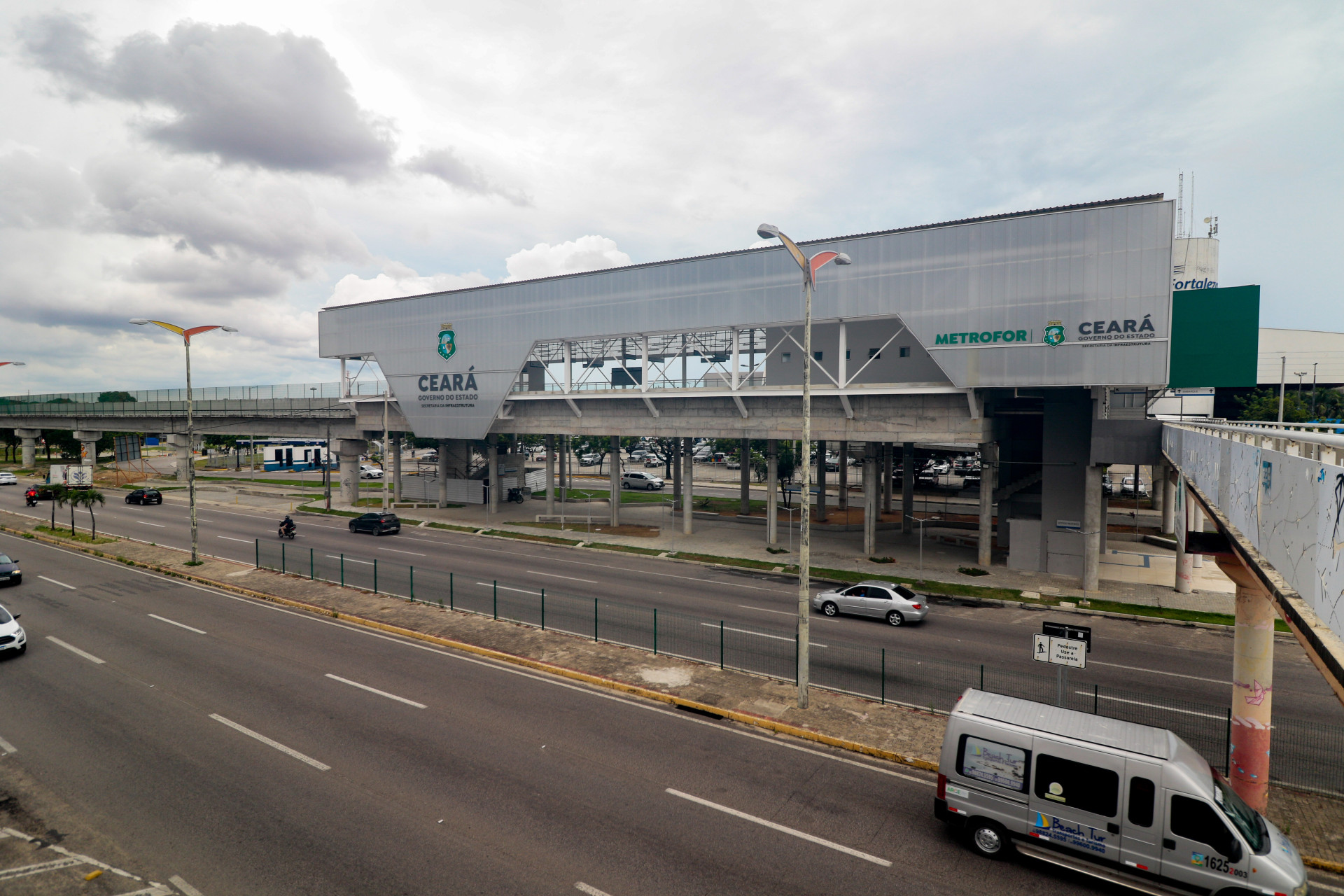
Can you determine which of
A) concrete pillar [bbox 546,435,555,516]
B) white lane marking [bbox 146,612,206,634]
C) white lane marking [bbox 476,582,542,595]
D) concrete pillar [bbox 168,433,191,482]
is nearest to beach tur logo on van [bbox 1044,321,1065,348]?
white lane marking [bbox 476,582,542,595]

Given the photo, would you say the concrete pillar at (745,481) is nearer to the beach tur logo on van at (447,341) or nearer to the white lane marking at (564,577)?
the beach tur logo on van at (447,341)

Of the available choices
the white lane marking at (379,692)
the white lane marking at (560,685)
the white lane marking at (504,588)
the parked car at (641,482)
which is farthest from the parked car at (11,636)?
the parked car at (641,482)

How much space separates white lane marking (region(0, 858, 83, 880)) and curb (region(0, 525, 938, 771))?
34.1 ft

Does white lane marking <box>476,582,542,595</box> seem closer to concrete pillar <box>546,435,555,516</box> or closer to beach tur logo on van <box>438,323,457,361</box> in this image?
concrete pillar <box>546,435,555,516</box>

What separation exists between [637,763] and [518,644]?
867cm

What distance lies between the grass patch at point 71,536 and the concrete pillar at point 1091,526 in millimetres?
54139

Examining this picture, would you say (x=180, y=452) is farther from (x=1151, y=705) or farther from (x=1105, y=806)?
(x=1105, y=806)

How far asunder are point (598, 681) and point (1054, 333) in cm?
2609

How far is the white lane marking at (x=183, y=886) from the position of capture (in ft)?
30.6

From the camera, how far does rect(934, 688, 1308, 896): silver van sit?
8.89m

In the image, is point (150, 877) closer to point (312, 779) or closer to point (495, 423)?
point (312, 779)

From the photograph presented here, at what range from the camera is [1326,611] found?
5707 mm

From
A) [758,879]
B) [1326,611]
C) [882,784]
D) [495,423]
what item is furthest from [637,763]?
[495,423]

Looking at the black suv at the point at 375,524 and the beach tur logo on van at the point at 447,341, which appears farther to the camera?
the beach tur logo on van at the point at 447,341
